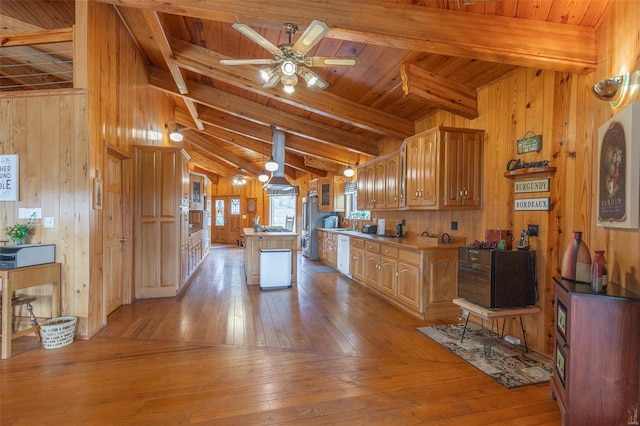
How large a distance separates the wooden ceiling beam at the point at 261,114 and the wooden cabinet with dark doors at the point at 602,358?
Answer: 4852 millimetres

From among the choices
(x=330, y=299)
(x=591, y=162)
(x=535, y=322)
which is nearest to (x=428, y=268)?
(x=535, y=322)

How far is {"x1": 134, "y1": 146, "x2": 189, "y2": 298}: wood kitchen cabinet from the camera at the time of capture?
4730mm

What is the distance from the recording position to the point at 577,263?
213 centimetres

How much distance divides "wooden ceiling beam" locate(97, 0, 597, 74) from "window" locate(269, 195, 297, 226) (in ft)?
30.2

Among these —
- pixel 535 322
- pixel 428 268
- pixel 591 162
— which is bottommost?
pixel 535 322

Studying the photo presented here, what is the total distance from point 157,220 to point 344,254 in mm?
3483

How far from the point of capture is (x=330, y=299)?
4699 mm

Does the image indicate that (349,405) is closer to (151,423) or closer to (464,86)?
(151,423)

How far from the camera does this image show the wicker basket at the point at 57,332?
291 centimetres

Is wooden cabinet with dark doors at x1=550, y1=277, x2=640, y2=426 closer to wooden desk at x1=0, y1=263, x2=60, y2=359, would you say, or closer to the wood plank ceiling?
the wood plank ceiling

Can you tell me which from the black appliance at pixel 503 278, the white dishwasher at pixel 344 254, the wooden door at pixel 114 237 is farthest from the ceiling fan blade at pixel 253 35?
the white dishwasher at pixel 344 254

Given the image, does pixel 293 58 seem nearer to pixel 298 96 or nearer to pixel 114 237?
pixel 298 96

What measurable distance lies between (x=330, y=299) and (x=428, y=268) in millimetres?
1574

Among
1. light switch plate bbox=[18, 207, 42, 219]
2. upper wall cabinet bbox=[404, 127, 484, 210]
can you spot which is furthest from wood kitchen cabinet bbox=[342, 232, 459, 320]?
light switch plate bbox=[18, 207, 42, 219]
